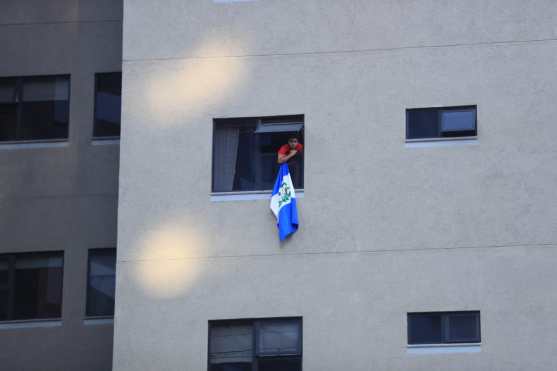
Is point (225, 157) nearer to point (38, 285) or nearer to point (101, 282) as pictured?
point (101, 282)

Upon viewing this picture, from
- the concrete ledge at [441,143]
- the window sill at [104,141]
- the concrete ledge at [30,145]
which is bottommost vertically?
the concrete ledge at [441,143]

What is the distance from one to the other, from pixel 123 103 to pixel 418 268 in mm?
6405

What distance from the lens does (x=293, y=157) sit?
80.4 ft

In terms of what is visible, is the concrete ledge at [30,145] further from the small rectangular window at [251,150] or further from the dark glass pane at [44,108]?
the small rectangular window at [251,150]

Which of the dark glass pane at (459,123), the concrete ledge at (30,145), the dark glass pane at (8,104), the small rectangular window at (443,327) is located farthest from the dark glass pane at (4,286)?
the dark glass pane at (459,123)

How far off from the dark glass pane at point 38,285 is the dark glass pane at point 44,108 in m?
2.67

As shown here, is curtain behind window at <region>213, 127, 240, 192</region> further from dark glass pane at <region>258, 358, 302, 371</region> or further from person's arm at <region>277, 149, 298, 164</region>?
dark glass pane at <region>258, 358, 302, 371</region>

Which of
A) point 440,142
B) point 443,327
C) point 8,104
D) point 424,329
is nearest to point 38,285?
point 8,104

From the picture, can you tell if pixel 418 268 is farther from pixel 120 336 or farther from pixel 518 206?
pixel 120 336

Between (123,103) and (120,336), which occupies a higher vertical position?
(123,103)

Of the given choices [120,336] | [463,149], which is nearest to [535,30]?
[463,149]

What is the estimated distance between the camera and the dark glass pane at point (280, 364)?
23.6 metres

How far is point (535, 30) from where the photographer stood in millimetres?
24297

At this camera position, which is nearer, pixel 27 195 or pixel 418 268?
pixel 418 268
